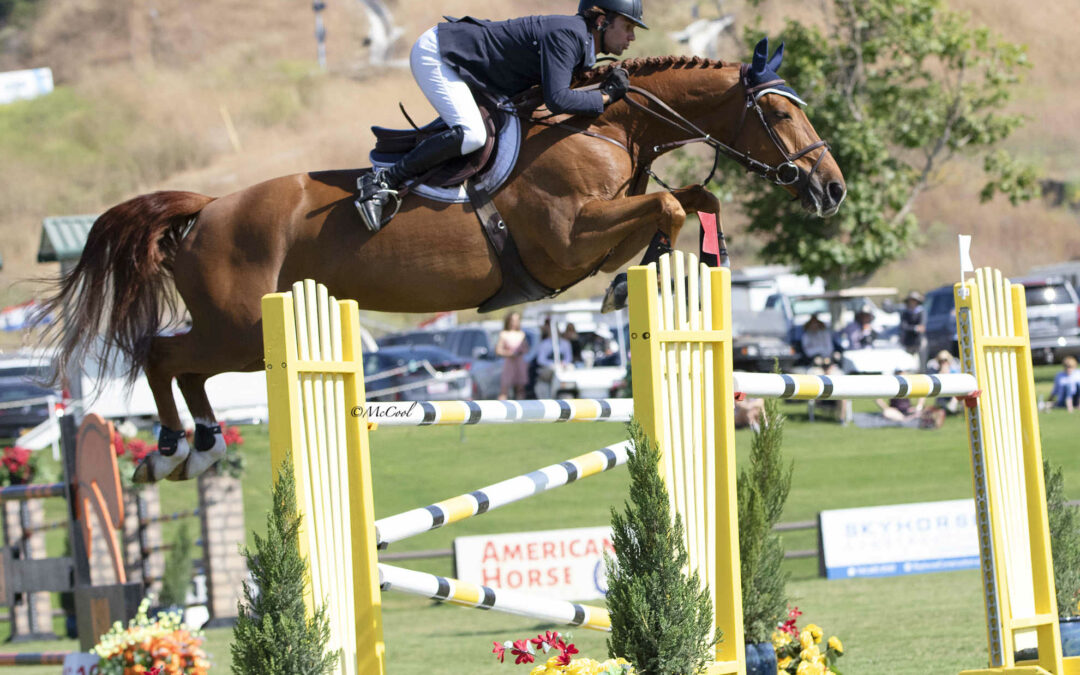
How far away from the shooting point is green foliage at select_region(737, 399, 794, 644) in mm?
3928

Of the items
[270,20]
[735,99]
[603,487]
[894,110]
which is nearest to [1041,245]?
[894,110]

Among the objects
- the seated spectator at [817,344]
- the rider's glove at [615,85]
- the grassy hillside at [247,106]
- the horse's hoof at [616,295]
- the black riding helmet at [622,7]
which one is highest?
the grassy hillside at [247,106]

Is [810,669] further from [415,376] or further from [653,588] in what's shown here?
[415,376]

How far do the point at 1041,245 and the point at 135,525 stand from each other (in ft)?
146

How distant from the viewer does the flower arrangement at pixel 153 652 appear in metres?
3.20

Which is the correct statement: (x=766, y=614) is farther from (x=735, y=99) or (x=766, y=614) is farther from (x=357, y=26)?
(x=357, y=26)

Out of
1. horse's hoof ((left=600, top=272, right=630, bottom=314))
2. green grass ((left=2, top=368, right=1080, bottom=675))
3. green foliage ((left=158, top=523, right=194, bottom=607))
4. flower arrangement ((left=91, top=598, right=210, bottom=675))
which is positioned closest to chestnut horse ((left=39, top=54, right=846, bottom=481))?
horse's hoof ((left=600, top=272, right=630, bottom=314))

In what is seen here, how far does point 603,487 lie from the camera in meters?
12.7

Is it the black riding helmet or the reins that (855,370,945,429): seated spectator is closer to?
the reins

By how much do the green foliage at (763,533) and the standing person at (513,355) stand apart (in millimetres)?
9778

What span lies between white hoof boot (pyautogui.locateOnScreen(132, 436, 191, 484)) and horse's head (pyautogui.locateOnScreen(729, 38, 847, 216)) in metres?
2.03

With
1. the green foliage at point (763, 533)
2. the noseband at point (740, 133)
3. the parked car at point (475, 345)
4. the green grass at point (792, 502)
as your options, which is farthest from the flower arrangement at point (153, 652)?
the parked car at point (475, 345)

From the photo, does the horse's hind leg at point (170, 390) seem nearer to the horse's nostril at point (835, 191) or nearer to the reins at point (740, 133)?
the reins at point (740, 133)

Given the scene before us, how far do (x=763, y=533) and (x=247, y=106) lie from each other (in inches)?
2697
